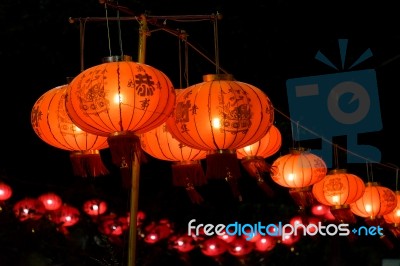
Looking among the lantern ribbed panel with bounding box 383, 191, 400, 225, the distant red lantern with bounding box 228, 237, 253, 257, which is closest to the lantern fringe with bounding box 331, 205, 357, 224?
the lantern ribbed panel with bounding box 383, 191, 400, 225

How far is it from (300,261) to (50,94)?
35.9ft

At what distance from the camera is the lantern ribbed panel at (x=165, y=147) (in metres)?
5.40

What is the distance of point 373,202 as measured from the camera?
8.30 metres

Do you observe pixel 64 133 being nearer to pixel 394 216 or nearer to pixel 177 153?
pixel 177 153

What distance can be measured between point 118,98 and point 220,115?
0.65 meters

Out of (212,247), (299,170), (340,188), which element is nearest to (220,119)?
(299,170)

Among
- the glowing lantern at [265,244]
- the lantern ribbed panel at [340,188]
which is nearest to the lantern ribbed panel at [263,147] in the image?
the lantern ribbed panel at [340,188]

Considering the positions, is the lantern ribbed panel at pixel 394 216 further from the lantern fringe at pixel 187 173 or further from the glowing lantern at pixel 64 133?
the glowing lantern at pixel 64 133

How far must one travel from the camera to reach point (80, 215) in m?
12.8

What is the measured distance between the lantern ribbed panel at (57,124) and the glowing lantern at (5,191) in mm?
6330

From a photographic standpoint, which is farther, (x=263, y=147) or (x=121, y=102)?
(x=263, y=147)

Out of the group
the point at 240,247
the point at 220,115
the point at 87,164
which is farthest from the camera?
the point at 240,247

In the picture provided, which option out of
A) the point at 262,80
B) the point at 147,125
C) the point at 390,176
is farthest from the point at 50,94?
the point at 390,176

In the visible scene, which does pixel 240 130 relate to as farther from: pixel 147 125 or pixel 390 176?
pixel 390 176
